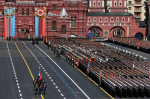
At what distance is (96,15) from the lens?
181 meters

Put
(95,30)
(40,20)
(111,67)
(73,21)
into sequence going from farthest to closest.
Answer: (95,30) < (73,21) < (40,20) < (111,67)

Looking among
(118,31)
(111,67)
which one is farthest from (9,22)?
(111,67)

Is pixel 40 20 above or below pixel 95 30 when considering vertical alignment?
above

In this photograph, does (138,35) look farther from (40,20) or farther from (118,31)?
(40,20)

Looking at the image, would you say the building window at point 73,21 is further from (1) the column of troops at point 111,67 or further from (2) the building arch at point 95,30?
(1) the column of troops at point 111,67

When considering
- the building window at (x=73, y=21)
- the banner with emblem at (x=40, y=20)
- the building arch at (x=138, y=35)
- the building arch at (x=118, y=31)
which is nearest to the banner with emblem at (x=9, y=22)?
the banner with emblem at (x=40, y=20)

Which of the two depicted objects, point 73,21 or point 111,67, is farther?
point 73,21

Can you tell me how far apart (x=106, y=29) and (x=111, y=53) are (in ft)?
241

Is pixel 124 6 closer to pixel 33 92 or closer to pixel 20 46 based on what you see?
pixel 20 46

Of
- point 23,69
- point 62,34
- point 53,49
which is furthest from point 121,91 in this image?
point 62,34

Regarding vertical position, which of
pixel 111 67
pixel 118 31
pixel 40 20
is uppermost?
pixel 40 20

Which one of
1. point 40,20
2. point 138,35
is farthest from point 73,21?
point 138,35

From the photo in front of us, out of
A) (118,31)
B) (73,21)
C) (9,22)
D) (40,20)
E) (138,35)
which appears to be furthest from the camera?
(138,35)

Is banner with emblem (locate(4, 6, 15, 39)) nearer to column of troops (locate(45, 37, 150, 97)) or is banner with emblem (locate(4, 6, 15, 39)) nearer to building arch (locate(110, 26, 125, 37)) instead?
building arch (locate(110, 26, 125, 37))
